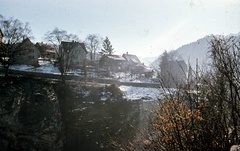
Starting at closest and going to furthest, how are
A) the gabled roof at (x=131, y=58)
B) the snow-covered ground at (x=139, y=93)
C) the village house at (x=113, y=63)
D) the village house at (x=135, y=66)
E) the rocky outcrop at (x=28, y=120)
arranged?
the rocky outcrop at (x=28, y=120)
the snow-covered ground at (x=139, y=93)
the village house at (x=113, y=63)
the village house at (x=135, y=66)
the gabled roof at (x=131, y=58)

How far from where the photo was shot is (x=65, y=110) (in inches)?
1076

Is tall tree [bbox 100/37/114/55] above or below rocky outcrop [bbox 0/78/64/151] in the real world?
above

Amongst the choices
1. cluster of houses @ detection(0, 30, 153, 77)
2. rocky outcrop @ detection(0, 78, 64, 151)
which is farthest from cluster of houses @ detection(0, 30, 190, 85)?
rocky outcrop @ detection(0, 78, 64, 151)

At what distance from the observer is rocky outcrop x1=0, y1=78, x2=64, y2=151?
21.1 m

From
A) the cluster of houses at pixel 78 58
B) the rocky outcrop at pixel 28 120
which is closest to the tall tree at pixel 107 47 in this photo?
the cluster of houses at pixel 78 58

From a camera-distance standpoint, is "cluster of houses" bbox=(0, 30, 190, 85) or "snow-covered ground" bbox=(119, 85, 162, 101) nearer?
"snow-covered ground" bbox=(119, 85, 162, 101)

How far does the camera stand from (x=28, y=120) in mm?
22547

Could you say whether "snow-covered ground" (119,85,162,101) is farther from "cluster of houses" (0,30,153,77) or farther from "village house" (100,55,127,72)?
"village house" (100,55,127,72)

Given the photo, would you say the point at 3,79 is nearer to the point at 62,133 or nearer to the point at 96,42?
the point at 62,133

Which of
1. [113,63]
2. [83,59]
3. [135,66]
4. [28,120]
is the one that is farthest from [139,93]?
[135,66]

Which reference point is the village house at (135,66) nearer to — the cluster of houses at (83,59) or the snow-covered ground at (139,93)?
the cluster of houses at (83,59)

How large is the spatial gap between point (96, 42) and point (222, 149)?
62615mm

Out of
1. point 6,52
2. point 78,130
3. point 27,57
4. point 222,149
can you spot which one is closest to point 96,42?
point 27,57

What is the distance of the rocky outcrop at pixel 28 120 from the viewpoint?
21120mm
